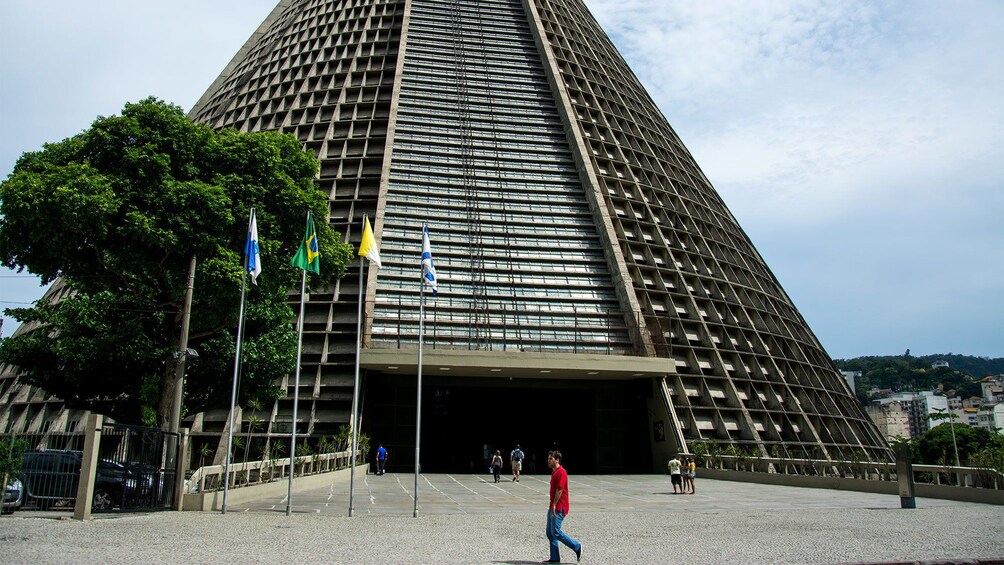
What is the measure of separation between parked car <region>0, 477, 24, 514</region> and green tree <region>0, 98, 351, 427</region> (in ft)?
15.3

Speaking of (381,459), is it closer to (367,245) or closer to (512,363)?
(512,363)

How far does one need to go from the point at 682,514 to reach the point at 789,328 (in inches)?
1122

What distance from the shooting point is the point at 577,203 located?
4044cm

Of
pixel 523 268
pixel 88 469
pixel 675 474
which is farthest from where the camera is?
pixel 523 268

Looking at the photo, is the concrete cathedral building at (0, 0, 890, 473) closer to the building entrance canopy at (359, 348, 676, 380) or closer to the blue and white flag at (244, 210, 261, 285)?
the building entrance canopy at (359, 348, 676, 380)

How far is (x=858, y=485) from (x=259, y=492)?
21.0 meters

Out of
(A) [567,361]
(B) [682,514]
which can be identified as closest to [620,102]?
(A) [567,361]

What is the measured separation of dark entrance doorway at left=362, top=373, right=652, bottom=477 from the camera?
34.2 meters

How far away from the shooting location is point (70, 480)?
16.8 m

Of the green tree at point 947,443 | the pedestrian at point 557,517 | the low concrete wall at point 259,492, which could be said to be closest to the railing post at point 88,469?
the low concrete wall at point 259,492

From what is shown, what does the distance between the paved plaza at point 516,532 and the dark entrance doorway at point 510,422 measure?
1194 cm

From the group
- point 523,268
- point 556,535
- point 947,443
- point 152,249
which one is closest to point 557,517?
point 556,535

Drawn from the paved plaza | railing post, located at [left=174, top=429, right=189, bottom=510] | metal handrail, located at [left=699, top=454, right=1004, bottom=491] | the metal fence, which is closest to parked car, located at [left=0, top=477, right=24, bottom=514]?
the metal fence

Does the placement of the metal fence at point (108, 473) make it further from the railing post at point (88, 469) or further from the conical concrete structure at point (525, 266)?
the conical concrete structure at point (525, 266)
